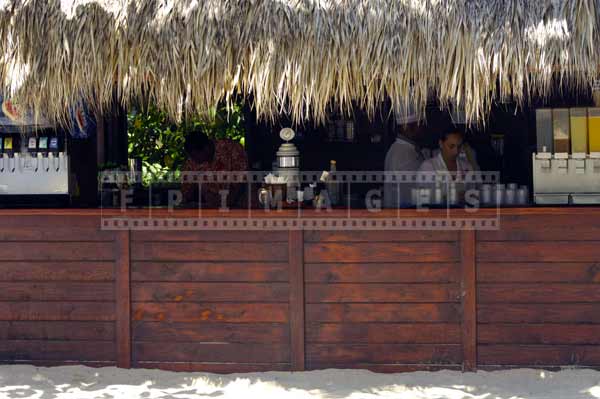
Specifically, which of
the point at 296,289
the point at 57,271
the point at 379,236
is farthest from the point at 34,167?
the point at 379,236

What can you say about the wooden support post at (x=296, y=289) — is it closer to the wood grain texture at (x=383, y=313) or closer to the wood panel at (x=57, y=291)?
→ the wood grain texture at (x=383, y=313)

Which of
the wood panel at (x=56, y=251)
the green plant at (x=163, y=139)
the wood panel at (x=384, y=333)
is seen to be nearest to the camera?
the wood panel at (x=384, y=333)

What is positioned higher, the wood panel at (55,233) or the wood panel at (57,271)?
the wood panel at (55,233)

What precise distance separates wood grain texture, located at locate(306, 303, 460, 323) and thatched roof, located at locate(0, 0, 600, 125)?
125 centimetres

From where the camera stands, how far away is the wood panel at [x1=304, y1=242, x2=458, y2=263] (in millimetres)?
5605

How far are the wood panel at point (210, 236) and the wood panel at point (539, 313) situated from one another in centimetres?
134

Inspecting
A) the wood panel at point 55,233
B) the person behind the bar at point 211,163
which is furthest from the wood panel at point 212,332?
the person behind the bar at point 211,163

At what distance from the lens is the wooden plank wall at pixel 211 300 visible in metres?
5.68

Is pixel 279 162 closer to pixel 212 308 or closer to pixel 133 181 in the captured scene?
A: pixel 212 308

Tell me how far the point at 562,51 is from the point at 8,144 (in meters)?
3.92

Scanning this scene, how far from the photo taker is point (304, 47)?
16.9 ft

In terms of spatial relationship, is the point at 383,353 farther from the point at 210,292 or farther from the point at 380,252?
the point at 210,292

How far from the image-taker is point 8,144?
6.58 m

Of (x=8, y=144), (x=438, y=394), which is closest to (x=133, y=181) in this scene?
(x=8, y=144)
